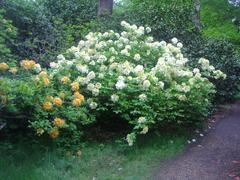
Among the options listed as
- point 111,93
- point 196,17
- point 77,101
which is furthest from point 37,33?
point 77,101

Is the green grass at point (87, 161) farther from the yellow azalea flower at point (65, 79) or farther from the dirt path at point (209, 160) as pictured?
the yellow azalea flower at point (65, 79)

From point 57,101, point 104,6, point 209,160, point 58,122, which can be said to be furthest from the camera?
point 104,6

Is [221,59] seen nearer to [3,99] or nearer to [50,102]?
[50,102]

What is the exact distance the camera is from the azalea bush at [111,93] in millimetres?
5832

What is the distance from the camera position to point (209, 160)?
635cm

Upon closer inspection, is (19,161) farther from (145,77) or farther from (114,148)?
(145,77)

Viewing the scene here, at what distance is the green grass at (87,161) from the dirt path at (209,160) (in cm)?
20

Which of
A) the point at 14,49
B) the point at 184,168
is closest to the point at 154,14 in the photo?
the point at 14,49

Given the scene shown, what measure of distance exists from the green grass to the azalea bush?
258mm

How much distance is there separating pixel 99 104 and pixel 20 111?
4.92 ft

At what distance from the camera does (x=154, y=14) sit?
11.9 meters

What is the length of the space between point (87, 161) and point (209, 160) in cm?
172

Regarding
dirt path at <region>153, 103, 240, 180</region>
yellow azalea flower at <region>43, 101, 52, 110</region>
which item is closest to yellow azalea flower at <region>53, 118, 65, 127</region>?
yellow azalea flower at <region>43, 101, 52, 110</region>

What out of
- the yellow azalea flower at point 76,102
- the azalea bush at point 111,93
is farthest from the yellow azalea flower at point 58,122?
the yellow azalea flower at point 76,102
